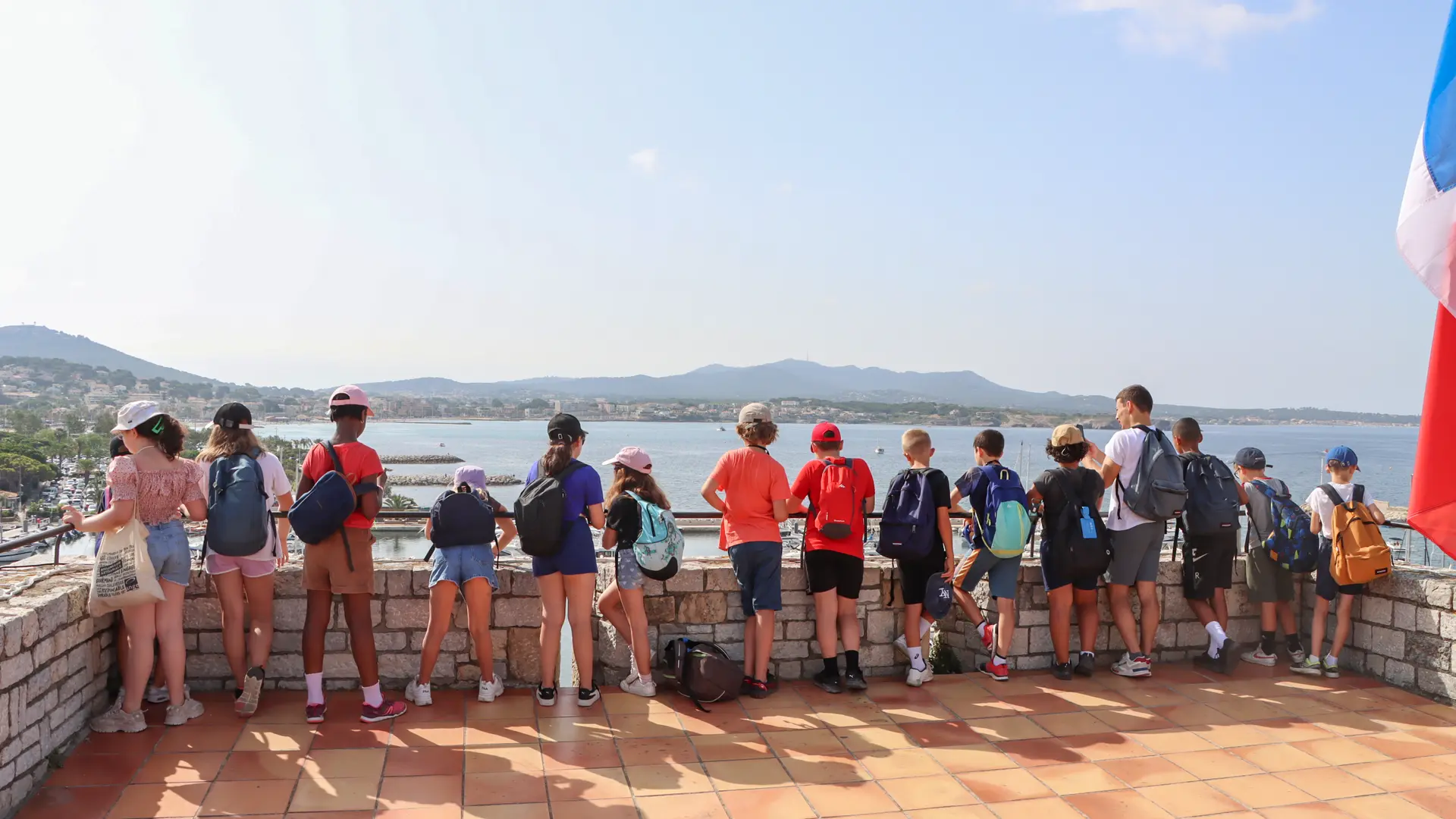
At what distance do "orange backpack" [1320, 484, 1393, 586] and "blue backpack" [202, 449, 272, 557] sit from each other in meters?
6.11

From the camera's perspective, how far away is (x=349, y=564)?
168 inches

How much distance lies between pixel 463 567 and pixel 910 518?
8.27 ft

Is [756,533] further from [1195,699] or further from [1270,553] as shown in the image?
[1270,553]

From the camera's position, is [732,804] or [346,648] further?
[346,648]

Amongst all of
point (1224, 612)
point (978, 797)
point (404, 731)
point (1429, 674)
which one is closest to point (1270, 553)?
point (1224, 612)

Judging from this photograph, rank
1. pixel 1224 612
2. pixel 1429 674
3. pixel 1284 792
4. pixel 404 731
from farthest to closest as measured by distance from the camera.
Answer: pixel 1224 612 < pixel 1429 674 < pixel 404 731 < pixel 1284 792

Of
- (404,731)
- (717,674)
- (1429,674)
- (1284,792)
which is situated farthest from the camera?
(1429,674)

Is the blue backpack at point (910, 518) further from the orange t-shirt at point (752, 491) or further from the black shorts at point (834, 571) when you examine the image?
the orange t-shirt at point (752, 491)

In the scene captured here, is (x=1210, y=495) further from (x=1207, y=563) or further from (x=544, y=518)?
(x=544, y=518)

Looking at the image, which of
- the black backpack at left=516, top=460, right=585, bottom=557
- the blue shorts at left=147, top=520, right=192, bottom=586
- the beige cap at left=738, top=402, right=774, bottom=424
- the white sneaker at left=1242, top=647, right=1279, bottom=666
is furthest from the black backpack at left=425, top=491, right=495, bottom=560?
the white sneaker at left=1242, top=647, right=1279, bottom=666

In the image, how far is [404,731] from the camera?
4254 mm

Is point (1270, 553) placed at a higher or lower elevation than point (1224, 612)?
higher

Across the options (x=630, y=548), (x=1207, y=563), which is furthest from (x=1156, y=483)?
(x=630, y=548)

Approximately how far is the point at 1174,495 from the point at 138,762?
5615mm
